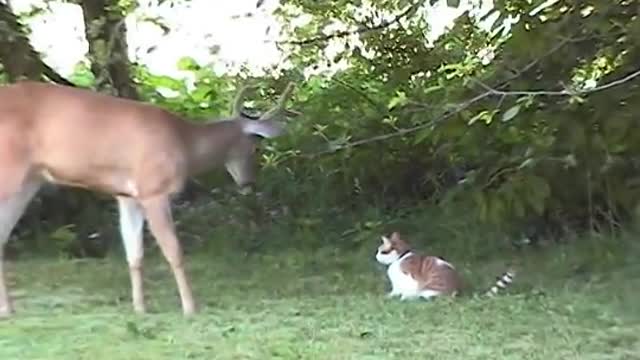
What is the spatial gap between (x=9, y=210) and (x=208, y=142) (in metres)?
0.90

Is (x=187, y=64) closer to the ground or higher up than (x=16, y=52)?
higher up

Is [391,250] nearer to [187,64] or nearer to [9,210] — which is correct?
[9,210]

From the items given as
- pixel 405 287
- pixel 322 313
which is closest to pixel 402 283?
pixel 405 287

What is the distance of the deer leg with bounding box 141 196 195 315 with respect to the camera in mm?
6766

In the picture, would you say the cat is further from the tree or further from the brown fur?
the tree

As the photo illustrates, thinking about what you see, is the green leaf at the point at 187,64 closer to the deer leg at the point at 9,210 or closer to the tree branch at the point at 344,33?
the tree branch at the point at 344,33

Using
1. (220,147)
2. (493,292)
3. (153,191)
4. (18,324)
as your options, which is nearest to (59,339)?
(18,324)

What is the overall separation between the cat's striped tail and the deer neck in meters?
1.30

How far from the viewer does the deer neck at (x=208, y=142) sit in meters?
7.08

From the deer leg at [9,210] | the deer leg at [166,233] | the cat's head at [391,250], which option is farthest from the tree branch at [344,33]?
the deer leg at [9,210]

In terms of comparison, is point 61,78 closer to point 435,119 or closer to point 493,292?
point 435,119

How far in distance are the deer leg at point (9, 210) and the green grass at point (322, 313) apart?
0.31 feet

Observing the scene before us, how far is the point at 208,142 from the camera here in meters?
7.17

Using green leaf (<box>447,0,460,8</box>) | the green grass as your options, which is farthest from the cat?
green leaf (<box>447,0,460,8</box>)
